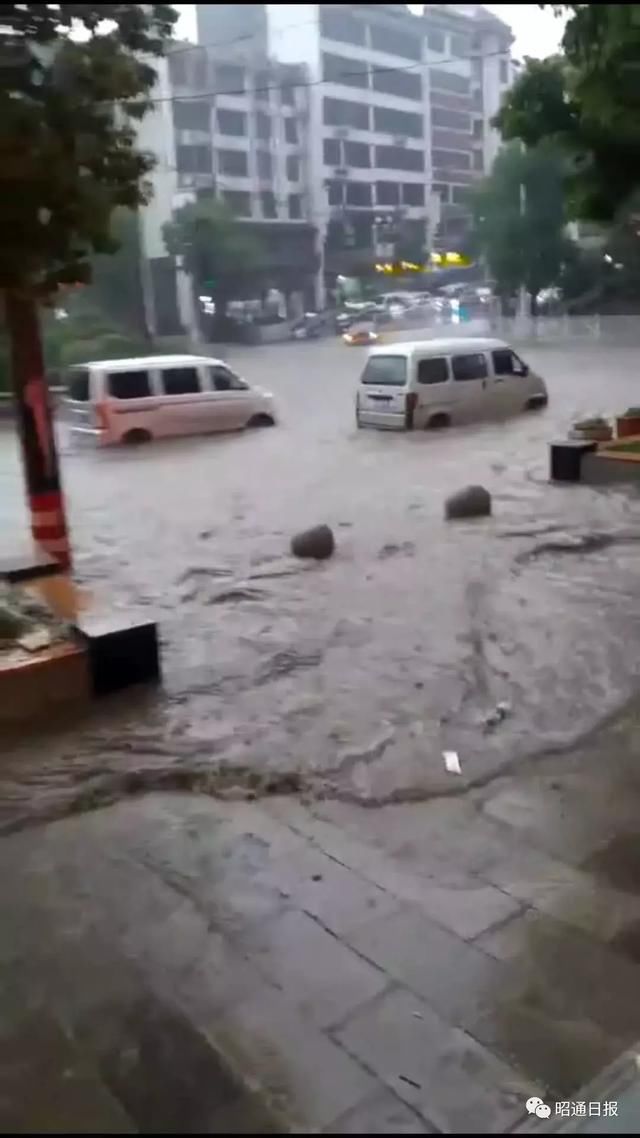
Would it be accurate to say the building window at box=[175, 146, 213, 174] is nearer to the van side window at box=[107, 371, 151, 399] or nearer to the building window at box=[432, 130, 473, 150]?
the building window at box=[432, 130, 473, 150]

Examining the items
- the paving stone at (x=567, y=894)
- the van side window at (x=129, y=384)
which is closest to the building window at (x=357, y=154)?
the paving stone at (x=567, y=894)

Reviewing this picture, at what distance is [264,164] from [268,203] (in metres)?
0.34

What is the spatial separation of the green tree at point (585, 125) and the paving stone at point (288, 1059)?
3315 millimetres

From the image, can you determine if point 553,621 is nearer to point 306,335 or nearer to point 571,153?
point 306,335

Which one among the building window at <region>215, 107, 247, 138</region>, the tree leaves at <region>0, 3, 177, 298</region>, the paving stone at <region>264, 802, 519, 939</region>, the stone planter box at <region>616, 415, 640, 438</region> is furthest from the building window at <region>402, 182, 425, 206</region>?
the stone planter box at <region>616, 415, 640, 438</region>

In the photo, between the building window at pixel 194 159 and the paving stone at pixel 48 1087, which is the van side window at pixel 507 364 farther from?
the paving stone at pixel 48 1087

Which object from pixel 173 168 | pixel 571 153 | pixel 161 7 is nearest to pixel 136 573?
pixel 173 168

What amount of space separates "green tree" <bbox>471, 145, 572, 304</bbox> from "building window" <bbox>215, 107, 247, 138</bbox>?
219cm

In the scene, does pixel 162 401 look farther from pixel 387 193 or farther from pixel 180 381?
pixel 387 193

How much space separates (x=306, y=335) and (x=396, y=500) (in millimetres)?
1223

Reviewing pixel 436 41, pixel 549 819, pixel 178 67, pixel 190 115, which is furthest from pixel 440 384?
pixel 549 819

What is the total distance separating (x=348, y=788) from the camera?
2658mm

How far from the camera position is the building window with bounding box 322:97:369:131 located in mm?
3598

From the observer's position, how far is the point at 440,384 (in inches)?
382
